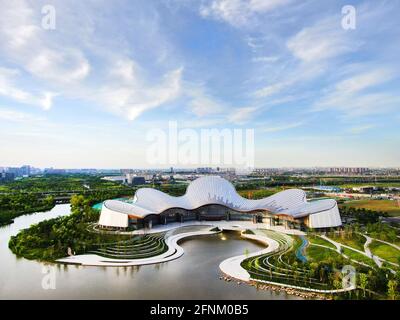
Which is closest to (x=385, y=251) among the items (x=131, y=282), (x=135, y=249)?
(x=131, y=282)

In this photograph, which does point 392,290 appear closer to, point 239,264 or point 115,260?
point 239,264

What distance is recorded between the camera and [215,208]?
2475cm

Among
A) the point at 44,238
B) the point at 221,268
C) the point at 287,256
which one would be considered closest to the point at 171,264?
the point at 221,268

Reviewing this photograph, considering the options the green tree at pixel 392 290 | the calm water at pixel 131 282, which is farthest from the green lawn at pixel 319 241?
the green tree at pixel 392 290

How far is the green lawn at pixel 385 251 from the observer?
1384cm

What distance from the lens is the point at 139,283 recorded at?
1114cm

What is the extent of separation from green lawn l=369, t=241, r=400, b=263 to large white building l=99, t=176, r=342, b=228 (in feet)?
11.9

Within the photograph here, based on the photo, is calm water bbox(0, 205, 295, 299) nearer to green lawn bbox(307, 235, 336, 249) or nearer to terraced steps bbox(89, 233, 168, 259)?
terraced steps bbox(89, 233, 168, 259)

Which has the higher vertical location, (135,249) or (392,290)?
(392,290)

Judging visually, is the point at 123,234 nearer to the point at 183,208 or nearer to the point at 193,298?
the point at 183,208

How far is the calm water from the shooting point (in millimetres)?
10219

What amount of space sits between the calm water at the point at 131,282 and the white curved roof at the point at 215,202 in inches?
287

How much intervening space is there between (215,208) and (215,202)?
747mm
